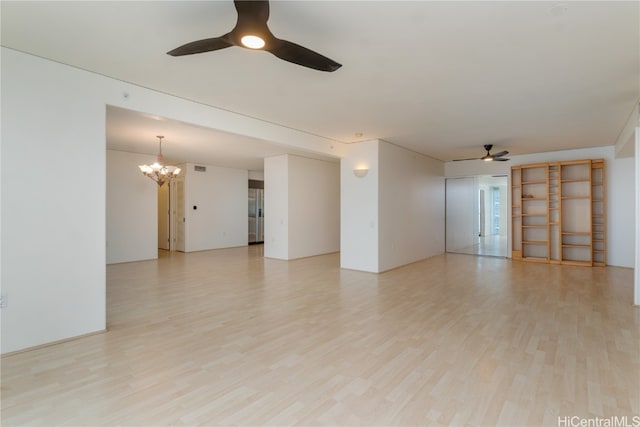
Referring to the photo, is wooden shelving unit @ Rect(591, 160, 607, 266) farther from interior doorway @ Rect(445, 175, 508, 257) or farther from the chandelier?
the chandelier

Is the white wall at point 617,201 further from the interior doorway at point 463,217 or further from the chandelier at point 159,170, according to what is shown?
the chandelier at point 159,170

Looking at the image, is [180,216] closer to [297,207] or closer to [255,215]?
[255,215]

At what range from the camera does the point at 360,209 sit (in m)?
6.66

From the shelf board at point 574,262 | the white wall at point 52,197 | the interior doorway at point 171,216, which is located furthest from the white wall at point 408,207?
the interior doorway at point 171,216

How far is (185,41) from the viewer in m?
2.71

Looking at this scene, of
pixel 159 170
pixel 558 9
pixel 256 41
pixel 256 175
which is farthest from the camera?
pixel 256 175

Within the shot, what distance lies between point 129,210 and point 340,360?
7.13 metres

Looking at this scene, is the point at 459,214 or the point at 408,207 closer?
the point at 408,207

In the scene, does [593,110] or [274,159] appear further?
[274,159]

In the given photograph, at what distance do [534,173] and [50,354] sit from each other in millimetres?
9821

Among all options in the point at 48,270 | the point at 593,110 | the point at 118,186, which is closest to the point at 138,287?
the point at 48,270

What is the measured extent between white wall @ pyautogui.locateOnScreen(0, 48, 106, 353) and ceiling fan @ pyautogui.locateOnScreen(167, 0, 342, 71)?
5.61 ft

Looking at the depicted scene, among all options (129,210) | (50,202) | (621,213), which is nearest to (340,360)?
(50,202)

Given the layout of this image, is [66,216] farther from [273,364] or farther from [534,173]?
[534,173]
